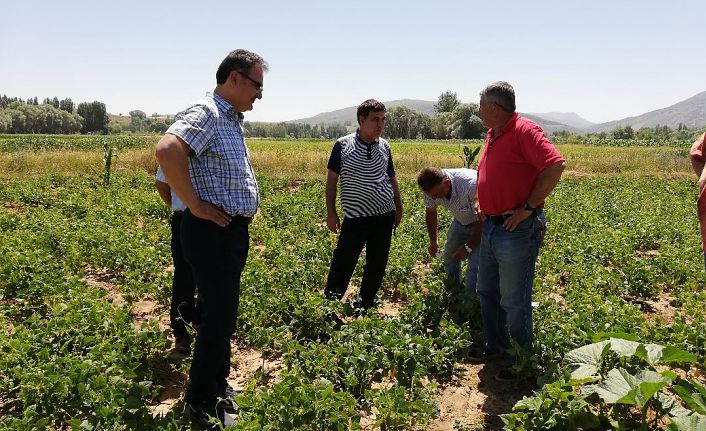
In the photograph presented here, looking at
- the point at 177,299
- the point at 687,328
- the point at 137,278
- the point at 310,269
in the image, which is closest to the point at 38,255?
the point at 137,278

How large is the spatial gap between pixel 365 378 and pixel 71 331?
2.14 metres

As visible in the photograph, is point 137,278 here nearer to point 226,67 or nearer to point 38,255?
point 38,255

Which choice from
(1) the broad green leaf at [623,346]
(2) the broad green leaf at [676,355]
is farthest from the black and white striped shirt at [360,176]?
(2) the broad green leaf at [676,355]

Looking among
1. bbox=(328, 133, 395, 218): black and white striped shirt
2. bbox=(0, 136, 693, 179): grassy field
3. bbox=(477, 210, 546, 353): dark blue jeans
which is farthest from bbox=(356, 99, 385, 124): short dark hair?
bbox=(0, 136, 693, 179): grassy field

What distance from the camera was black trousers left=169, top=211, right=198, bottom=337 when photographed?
155 inches

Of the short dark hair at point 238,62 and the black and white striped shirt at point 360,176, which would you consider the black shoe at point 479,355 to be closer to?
the black and white striped shirt at point 360,176

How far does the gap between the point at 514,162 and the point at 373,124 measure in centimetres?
137

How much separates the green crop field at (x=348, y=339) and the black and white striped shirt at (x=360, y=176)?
2.93 ft

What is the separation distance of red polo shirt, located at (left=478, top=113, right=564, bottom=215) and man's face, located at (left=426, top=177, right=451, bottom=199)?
741mm

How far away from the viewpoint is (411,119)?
8875cm

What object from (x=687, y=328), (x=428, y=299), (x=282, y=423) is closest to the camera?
(x=282, y=423)

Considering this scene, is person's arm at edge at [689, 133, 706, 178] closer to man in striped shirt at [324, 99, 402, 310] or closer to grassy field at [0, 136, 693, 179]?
man in striped shirt at [324, 99, 402, 310]

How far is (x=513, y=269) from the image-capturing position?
347 centimetres

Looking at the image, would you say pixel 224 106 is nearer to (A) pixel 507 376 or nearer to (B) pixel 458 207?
(B) pixel 458 207
